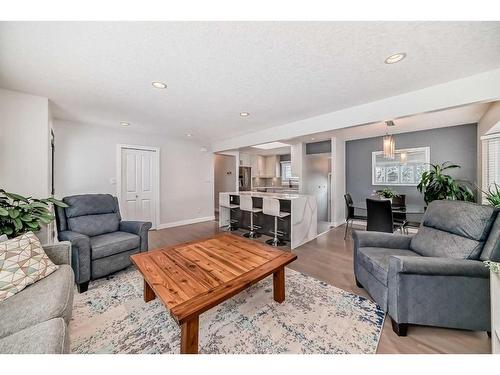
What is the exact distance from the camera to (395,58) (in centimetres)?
172

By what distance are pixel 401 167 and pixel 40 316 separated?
6350mm

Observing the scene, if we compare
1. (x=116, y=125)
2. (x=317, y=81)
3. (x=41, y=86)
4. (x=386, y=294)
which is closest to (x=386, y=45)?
(x=317, y=81)

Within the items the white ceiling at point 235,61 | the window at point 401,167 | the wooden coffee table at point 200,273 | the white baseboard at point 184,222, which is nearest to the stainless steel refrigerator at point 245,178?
the white baseboard at point 184,222

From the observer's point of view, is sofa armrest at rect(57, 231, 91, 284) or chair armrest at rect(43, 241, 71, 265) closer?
chair armrest at rect(43, 241, 71, 265)

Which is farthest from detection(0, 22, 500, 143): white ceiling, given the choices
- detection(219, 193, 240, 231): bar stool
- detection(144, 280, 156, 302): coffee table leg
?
detection(219, 193, 240, 231): bar stool

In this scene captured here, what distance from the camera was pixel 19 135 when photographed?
2.41 meters

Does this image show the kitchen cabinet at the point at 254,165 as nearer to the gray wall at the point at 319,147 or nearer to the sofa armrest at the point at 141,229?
the gray wall at the point at 319,147

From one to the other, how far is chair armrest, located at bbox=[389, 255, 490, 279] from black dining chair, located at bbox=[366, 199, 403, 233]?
1.80m

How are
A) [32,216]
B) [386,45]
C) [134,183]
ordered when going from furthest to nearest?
[134,183], [32,216], [386,45]

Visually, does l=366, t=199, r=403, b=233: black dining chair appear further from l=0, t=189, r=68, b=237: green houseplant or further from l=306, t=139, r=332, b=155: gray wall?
l=0, t=189, r=68, b=237: green houseplant

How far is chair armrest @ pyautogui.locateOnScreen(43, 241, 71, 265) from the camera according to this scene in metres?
1.70

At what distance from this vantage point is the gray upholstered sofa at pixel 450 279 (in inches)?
55.0

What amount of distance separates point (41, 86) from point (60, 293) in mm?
2432
